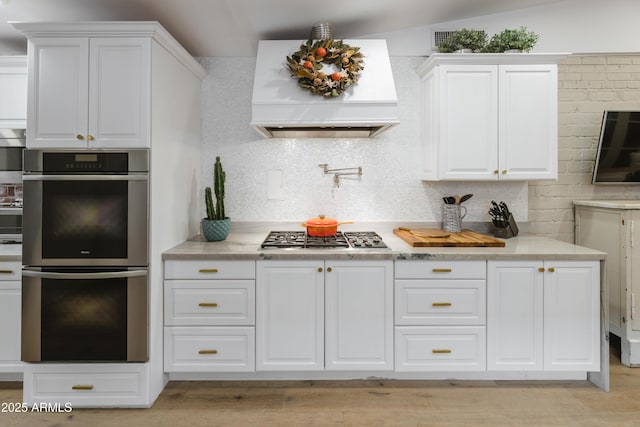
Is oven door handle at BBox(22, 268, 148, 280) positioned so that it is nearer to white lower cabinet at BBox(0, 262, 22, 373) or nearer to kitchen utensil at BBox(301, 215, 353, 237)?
white lower cabinet at BBox(0, 262, 22, 373)

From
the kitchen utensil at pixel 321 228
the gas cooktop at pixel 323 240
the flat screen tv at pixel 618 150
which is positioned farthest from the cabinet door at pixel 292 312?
the flat screen tv at pixel 618 150

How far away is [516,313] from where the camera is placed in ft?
8.41

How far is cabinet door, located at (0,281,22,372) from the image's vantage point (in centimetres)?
260

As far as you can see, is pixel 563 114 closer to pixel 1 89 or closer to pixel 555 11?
pixel 555 11

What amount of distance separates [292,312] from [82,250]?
1.27 m

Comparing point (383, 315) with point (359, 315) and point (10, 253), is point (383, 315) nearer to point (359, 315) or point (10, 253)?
point (359, 315)

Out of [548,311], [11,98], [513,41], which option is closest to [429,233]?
[548,311]

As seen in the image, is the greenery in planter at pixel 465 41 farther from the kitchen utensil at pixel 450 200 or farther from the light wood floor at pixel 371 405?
the light wood floor at pixel 371 405

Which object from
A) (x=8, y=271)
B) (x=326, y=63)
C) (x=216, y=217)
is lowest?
(x=8, y=271)

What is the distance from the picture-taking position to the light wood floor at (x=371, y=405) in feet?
7.52

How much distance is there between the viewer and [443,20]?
3.25 meters

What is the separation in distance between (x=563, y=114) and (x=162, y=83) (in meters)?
3.11

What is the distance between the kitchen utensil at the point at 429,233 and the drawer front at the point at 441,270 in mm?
310

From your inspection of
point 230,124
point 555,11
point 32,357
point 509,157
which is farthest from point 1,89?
point 555,11
